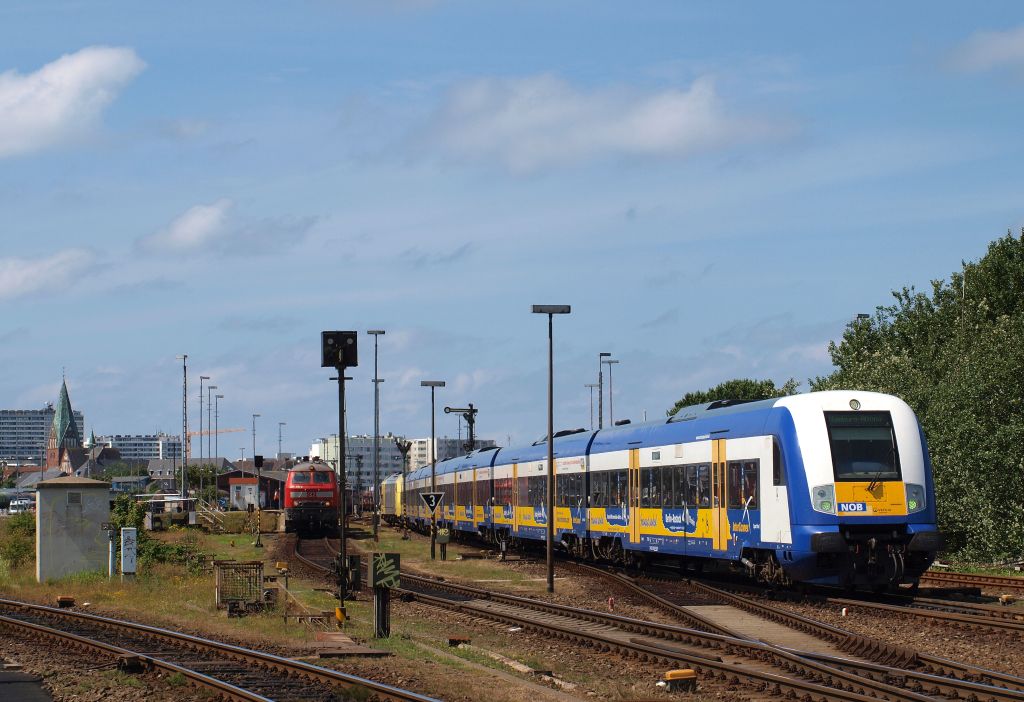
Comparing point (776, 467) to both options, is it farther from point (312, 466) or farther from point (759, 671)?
point (312, 466)

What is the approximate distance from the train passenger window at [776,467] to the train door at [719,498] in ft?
7.60

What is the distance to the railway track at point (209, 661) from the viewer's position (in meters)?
15.1

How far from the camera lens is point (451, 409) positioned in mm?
69250

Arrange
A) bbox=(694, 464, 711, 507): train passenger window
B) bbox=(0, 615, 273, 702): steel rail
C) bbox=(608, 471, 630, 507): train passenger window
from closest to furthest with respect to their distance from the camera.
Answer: bbox=(0, 615, 273, 702): steel rail < bbox=(694, 464, 711, 507): train passenger window < bbox=(608, 471, 630, 507): train passenger window

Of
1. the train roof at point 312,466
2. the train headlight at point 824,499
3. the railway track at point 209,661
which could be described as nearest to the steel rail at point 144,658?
the railway track at point 209,661

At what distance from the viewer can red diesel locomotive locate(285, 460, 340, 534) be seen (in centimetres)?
6322

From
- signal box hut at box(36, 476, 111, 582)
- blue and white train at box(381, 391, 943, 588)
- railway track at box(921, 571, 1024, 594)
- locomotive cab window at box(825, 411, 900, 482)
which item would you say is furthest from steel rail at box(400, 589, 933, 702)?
signal box hut at box(36, 476, 111, 582)

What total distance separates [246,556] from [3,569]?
11.8 meters

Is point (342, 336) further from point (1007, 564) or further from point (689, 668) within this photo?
point (1007, 564)

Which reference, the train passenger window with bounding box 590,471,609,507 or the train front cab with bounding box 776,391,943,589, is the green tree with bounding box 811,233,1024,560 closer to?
the train passenger window with bounding box 590,471,609,507

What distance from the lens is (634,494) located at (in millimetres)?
33719

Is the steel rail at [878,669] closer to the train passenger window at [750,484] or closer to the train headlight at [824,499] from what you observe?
the train headlight at [824,499]

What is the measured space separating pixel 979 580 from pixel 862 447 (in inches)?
268

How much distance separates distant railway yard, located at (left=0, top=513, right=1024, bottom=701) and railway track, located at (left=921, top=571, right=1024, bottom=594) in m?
0.16
